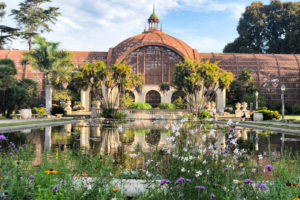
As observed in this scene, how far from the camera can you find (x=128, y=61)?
1906 inches

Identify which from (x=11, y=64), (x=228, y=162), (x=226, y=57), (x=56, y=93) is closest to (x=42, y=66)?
(x=11, y=64)

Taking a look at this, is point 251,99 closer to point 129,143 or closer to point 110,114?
point 110,114

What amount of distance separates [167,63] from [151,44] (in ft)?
13.2

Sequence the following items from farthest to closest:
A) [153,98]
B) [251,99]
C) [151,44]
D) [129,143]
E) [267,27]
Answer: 1. [267,27]
2. [153,98]
3. [151,44]
4. [251,99]
5. [129,143]

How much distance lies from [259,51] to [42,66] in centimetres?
5390

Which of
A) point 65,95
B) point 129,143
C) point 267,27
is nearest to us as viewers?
point 129,143

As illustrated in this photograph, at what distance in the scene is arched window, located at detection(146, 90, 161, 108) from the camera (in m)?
48.8

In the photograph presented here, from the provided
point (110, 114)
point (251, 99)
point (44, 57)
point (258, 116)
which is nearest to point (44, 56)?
point (44, 57)

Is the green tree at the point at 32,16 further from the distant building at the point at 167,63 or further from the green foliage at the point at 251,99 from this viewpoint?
the green foliage at the point at 251,99

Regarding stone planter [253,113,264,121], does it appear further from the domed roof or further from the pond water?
the domed roof

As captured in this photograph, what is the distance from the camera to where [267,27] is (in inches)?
2798

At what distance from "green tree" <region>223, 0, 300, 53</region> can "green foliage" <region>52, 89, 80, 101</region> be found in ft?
128

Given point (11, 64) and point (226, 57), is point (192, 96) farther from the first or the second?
point (226, 57)

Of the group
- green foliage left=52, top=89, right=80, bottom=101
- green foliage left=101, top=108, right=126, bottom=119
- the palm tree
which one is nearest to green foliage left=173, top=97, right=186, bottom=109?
green foliage left=101, top=108, right=126, bottom=119
